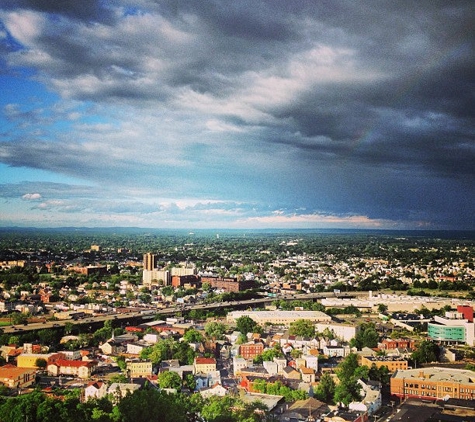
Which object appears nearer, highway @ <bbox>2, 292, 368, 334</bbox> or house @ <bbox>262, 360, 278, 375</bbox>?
house @ <bbox>262, 360, 278, 375</bbox>

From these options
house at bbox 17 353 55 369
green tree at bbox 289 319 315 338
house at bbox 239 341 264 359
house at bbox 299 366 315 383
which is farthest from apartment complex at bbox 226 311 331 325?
house at bbox 17 353 55 369

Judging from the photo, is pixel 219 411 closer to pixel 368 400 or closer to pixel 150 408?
pixel 150 408

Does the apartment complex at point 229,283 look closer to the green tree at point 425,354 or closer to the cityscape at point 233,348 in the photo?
the cityscape at point 233,348

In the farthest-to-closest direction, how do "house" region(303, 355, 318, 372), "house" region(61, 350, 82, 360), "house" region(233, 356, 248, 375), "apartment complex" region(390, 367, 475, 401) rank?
"house" region(61, 350, 82, 360) → "house" region(303, 355, 318, 372) → "house" region(233, 356, 248, 375) → "apartment complex" region(390, 367, 475, 401)

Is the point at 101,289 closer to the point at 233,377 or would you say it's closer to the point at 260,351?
the point at 260,351

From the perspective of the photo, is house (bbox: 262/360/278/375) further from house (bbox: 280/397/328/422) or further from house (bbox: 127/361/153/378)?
house (bbox: 127/361/153/378)

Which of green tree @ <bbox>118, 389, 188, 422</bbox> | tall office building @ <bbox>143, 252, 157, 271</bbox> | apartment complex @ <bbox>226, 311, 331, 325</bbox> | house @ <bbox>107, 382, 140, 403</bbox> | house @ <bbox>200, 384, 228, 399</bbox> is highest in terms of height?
tall office building @ <bbox>143, 252, 157, 271</bbox>

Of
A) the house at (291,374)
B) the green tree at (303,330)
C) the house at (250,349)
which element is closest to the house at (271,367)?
the house at (291,374)
